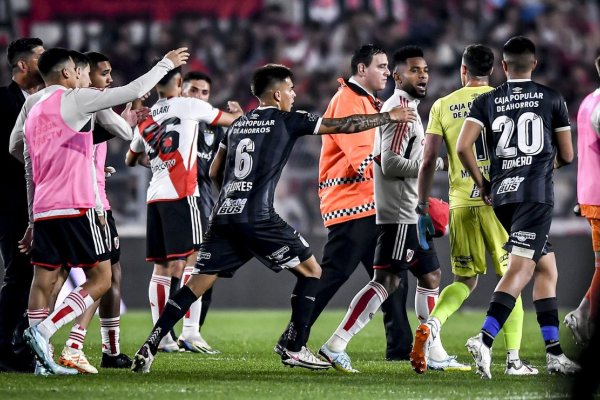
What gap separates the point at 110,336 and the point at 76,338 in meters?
0.69

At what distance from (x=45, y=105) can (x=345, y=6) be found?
1551cm

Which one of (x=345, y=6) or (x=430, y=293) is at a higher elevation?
(x=345, y=6)

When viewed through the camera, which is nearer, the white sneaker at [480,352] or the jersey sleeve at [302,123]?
the white sneaker at [480,352]

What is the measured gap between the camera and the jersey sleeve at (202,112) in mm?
9734

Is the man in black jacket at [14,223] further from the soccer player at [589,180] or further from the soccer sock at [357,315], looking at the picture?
the soccer player at [589,180]

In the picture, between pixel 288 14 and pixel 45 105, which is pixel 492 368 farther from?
pixel 288 14

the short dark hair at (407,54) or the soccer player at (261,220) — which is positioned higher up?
the short dark hair at (407,54)

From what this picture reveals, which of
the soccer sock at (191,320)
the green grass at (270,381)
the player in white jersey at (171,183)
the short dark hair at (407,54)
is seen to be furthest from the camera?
the soccer sock at (191,320)

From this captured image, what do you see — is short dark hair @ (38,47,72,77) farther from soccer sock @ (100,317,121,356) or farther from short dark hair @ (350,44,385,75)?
short dark hair @ (350,44,385,75)

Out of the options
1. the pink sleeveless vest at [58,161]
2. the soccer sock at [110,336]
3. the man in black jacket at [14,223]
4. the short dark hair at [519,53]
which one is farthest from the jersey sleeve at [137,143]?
the short dark hair at [519,53]

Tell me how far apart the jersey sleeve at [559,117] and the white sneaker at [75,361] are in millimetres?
3654

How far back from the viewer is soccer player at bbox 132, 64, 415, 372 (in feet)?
25.3

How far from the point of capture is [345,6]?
73.6 feet

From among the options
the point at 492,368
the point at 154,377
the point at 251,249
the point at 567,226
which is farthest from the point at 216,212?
the point at 567,226
